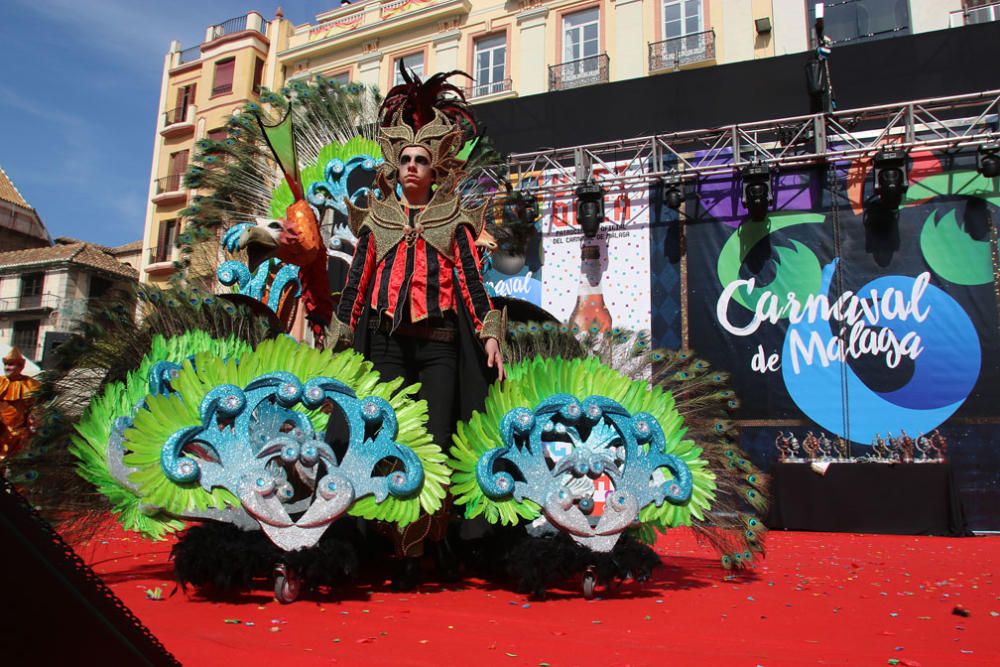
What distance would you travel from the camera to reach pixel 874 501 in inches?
304

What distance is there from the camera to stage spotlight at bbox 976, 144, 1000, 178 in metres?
8.50

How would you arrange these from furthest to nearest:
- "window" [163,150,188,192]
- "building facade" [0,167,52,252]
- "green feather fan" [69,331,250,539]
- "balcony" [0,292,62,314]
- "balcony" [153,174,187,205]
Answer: "building facade" [0,167,52,252] → "balcony" [0,292,62,314] → "window" [163,150,188,192] → "balcony" [153,174,187,205] → "green feather fan" [69,331,250,539]

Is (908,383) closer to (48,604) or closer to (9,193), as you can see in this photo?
(48,604)

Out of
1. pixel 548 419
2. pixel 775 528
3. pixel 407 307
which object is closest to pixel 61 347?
pixel 407 307

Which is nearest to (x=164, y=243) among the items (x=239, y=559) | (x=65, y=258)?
(x=65, y=258)

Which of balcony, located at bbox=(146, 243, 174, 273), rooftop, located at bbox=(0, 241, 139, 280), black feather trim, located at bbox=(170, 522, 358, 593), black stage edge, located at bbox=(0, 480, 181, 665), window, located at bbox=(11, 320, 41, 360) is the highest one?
rooftop, located at bbox=(0, 241, 139, 280)

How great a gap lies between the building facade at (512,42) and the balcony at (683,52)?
23 millimetres

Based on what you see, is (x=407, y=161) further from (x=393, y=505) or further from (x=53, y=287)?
(x=53, y=287)

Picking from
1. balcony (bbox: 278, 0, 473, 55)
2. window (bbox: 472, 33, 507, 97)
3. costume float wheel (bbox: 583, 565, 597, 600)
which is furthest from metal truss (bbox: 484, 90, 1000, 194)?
balcony (bbox: 278, 0, 473, 55)

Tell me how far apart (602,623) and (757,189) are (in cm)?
775

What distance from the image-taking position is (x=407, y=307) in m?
3.60

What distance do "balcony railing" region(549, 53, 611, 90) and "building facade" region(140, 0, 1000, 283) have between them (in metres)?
0.02

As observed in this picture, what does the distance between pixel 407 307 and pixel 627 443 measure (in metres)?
1.27

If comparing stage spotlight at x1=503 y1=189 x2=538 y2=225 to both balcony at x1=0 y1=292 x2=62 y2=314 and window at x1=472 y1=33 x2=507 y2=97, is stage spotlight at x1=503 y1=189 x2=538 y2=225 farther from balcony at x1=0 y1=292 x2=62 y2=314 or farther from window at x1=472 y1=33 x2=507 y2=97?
balcony at x1=0 y1=292 x2=62 y2=314
